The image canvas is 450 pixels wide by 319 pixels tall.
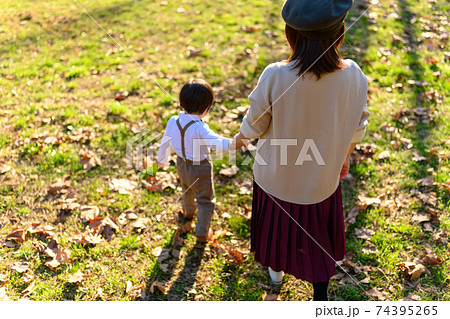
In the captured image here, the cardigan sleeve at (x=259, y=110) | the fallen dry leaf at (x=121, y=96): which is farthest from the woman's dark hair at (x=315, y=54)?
the fallen dry leaf at (x=121, y=96)

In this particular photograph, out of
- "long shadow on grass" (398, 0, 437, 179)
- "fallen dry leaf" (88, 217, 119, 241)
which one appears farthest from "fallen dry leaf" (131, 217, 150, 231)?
"long shadow on grass" (398, 0, 437, 179)

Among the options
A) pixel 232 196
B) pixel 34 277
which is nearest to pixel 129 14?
pixel 232 196

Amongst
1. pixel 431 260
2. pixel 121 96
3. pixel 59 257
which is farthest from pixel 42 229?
pixel 431 260

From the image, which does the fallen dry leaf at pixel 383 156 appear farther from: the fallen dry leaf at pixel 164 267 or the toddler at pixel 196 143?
the fallen dry leaf at pixel 164 267

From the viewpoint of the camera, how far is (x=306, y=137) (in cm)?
205

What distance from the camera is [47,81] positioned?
5.12 meters

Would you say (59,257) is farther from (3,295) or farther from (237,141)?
(237,141)

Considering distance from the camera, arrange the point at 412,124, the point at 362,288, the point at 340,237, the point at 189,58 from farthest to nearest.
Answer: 1. the point at 189,58
2. the point at 412,124
3. the point at 362,288
4. the point at 340,237

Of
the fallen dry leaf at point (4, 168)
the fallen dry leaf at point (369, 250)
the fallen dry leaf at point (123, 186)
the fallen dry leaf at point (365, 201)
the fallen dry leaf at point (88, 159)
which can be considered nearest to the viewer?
the fallen dry leaf at point (369, 250)

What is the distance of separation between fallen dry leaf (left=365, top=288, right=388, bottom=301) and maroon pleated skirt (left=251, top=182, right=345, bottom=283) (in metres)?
0.48

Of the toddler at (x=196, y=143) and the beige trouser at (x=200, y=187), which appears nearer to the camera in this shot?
the toddler at (x=196, y=143)

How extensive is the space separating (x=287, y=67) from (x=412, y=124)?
2.95 meters

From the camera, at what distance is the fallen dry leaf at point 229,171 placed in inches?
151
